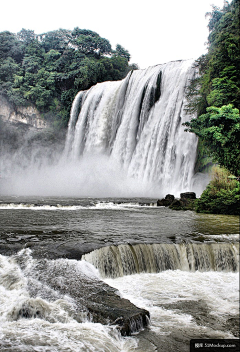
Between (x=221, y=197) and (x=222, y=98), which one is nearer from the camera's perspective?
(x=221, y=197)

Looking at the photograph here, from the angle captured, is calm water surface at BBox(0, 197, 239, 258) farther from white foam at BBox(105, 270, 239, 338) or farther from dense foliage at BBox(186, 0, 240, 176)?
dense foliage at BBox(186, 0, 240, 176)

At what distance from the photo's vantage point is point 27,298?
162 inches

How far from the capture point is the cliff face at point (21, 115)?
34.4m

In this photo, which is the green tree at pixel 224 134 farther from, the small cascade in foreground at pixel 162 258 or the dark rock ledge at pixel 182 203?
the small cascade in foreground at pixel 162 258

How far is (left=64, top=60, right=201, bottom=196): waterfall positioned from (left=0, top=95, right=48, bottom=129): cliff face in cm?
732

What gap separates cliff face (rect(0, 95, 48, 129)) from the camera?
34438mm

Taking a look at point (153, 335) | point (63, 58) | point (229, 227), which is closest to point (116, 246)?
point (153, 335)

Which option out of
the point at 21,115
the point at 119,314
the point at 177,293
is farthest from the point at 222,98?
the point at 21,115

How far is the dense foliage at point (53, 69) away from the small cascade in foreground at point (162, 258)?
3020 cm

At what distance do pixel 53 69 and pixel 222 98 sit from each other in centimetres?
2773

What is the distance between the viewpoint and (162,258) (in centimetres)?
573

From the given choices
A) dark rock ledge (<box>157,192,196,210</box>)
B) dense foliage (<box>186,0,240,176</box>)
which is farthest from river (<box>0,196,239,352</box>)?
dense foliage (<box>186,0,240,176</box>)

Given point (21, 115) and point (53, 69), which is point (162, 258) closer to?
point (21, 115)

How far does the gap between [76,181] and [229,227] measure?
19421 mm
